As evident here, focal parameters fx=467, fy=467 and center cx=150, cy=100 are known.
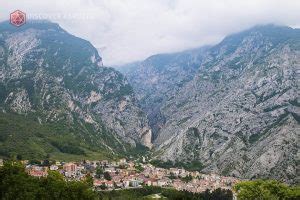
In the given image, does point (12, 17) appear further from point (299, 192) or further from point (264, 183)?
point (299, 192)

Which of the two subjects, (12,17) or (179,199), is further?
(12,17)

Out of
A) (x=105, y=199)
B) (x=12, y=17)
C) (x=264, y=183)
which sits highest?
(x=12, y=17)

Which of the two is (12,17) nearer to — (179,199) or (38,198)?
(38,198)

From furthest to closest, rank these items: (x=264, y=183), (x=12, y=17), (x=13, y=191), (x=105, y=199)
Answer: (x=105, y=199)
(x=12, y=17)
(x=264, y=183)
(x=13, y=191)

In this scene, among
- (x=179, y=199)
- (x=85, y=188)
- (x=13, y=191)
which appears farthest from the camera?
(x=179, y=199)

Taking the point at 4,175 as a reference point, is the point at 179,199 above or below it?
below

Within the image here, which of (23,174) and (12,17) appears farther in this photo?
(12,17)

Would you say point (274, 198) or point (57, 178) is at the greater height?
point (57, 178)

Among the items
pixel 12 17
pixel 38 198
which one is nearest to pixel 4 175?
pixel 38 198

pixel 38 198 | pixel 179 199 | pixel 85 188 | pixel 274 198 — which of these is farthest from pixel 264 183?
pixel 38 198
